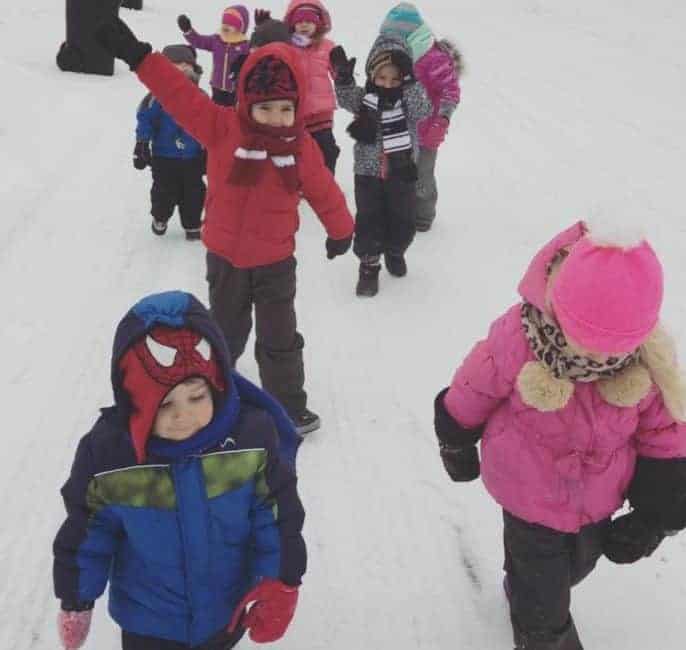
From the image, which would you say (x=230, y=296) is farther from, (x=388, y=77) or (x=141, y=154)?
(x=141, y=154)

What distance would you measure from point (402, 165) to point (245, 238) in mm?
1973

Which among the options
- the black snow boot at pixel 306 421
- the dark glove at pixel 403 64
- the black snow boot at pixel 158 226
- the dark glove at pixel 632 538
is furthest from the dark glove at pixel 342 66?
the dark glove at pixel 632 538

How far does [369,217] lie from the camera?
232 inches

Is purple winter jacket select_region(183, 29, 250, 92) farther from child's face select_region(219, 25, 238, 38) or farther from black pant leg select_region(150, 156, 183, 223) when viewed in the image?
black pant leg select_region(150, 156, 183, 223)

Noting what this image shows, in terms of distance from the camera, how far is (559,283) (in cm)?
224

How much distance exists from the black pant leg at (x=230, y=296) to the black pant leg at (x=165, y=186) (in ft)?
9.02

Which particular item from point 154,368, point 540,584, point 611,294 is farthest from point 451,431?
point 154,368

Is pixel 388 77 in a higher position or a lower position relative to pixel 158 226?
higher

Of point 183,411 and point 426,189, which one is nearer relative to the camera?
point 183,411

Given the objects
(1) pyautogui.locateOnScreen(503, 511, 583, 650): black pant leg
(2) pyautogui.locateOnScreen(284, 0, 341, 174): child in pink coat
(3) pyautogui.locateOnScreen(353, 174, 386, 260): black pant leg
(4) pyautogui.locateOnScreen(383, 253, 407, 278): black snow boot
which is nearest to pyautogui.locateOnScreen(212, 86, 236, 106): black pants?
(2) pyautogui.locateOnScreen(284, 0, 341, 174): child in pink coat

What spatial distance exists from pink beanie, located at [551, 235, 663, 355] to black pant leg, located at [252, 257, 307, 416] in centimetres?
208

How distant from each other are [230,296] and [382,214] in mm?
2078

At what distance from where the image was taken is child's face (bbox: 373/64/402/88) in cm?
535

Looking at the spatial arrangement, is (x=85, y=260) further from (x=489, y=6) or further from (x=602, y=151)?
(x=489, y=6)
